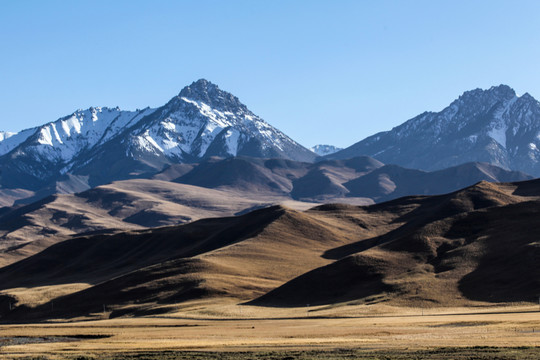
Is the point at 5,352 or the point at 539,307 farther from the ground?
the point at 5,352

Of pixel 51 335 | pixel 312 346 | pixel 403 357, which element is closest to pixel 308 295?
pixel 51 335

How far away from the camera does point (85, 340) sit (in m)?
105

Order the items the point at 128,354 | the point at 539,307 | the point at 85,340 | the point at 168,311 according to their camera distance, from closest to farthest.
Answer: the point at 128,354
the point at 85,340
the point at 539,307
the point at 168,311

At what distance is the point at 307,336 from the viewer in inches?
3888

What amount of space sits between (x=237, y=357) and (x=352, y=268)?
112217mm

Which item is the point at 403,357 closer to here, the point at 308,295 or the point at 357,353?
the point at 357,353

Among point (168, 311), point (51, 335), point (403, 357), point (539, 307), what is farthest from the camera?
point (168, 311)

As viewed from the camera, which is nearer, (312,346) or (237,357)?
(237,357)

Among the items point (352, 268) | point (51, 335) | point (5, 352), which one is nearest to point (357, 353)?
point (5, 352)

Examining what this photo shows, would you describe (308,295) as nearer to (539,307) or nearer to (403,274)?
(403,274)

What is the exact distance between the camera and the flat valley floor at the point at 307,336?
7569 centimetres

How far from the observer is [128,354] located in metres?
81.1

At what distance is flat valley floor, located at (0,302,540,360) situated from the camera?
75.7 m

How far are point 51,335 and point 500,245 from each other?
10595cm
